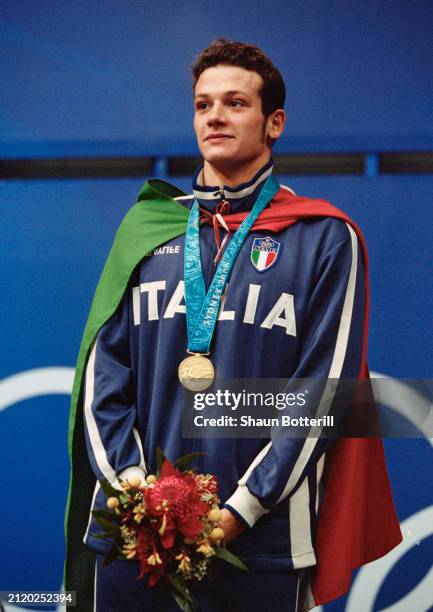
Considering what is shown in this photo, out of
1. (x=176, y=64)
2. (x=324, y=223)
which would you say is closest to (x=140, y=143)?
(x=176, y=64)

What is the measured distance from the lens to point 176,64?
3.56 m

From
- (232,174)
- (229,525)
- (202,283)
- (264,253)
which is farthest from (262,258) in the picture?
(229,525)

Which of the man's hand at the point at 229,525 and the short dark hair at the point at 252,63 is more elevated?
the short dark hair at the point at 252,63

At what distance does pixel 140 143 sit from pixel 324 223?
0.96 m

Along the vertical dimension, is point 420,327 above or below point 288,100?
below

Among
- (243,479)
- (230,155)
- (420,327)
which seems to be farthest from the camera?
(420,327)

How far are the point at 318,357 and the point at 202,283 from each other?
360 millimetres

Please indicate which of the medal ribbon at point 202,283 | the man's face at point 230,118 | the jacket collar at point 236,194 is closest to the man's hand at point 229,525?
the medal ribbon at point 202,283

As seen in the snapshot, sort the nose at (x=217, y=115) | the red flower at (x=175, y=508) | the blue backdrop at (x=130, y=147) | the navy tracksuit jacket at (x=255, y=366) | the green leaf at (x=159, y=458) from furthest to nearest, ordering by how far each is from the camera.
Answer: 1. the blue backdrop at (x=130, y=147)
2. the nose at (x=217, y=115)
3. the navy tracksuit jacket at (x=255, y=366)
4. the green leaf at (x=159, y=458)
5. the red flower at (x=175, y=508)

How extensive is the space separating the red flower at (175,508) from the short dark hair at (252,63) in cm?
107

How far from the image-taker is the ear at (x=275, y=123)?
9.73ft

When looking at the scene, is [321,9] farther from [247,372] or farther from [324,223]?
[247,372]

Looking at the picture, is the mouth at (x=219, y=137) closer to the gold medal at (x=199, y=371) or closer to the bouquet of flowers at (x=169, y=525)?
the gold medal at (x=199, y=371)

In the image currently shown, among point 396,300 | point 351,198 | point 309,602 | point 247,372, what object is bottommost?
Result: point 309,602
